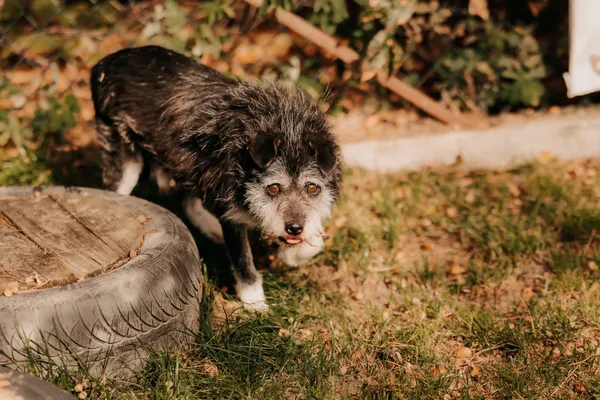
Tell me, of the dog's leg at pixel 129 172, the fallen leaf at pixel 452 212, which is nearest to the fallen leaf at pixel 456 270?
the fallen leaf at pixel 452 212

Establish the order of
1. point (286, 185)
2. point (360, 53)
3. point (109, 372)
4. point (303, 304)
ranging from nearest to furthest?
point (109, 372) < point (286, 185) < point (303, 304) < point (360, 53)

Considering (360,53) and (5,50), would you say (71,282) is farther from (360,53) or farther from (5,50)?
(5,50)

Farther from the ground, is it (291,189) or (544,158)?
(291,189)

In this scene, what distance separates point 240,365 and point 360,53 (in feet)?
11.4

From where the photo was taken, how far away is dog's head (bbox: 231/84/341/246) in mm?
3608

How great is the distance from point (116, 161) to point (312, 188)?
5.15ft

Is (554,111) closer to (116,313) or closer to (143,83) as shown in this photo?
(143,83)

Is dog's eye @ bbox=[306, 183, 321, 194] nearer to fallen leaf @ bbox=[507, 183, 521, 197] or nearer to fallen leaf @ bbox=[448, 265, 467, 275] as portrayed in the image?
fallen leaf @ bbox=[448, 265, 467, 275]

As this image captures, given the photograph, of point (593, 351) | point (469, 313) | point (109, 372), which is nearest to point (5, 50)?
point (109, 372)

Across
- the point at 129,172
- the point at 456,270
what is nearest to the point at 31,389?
the point at 129,172

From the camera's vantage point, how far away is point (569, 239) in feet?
15.4

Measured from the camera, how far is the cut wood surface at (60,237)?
122 inches

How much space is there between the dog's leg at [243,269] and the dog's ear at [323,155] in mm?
682

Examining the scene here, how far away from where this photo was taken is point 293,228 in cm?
360
